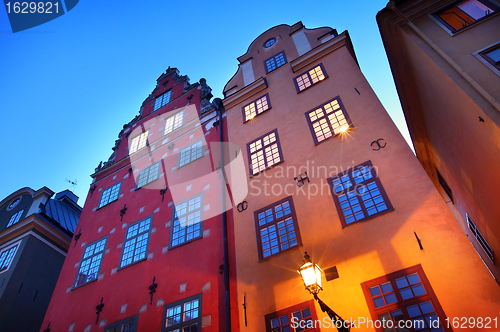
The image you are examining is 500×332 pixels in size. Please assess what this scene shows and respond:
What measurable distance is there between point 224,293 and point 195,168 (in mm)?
5758

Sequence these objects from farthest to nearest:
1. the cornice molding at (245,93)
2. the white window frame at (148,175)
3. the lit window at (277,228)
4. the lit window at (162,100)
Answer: the lit window at (162,100), the white window frame at (148,175), the cornice molding at (245,93), the lit window at (277,228)

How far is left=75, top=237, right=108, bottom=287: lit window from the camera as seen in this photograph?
1248 cm

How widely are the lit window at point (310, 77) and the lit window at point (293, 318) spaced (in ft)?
26.8

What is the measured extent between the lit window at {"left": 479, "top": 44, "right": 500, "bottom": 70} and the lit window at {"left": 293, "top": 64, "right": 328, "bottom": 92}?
5.58 meters

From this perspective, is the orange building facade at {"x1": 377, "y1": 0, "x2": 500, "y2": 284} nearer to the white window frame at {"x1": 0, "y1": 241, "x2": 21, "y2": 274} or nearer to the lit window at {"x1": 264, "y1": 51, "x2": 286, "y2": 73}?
the lit window at {"x1": 264, "y1": 51, "x2": 286, "y2": 73}

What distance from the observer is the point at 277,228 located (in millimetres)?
9336

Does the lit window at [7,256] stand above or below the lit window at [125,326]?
above

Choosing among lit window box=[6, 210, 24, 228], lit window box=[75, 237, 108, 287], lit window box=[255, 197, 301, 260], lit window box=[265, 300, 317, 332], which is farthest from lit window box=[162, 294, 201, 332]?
lit window box=[6, 210, 24, 228]

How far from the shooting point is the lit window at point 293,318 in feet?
24.1

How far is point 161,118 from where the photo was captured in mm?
18109

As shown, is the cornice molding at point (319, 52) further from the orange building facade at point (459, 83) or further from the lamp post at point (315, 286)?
the lamp post at point (315, 286)

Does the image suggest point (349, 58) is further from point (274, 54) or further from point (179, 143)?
point (179, 143)

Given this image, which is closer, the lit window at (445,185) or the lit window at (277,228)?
the lit window at (277,228)

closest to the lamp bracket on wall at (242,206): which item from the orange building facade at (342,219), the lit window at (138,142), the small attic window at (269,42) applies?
the orange building facade at (342,219)
